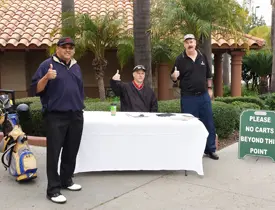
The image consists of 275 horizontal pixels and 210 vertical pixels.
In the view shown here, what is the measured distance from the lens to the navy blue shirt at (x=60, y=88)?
13.7 ft

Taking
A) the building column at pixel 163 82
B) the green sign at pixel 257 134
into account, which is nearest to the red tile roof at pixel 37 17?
the building column at pixel 163 82

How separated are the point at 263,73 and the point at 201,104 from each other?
11703mm

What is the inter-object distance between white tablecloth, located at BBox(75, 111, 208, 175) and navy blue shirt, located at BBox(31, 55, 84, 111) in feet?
2.61

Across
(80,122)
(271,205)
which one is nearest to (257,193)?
(271,205)

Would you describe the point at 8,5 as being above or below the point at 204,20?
above

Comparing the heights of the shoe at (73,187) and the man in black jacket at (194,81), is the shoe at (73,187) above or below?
below

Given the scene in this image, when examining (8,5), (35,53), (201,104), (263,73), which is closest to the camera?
(201,104)

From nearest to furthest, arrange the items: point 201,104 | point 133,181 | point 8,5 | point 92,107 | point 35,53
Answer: point 133,181, point 201,104, point 92,107, point 35,53, point 8,5

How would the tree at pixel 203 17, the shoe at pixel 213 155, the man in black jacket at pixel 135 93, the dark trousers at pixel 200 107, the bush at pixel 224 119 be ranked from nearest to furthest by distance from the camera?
1. the man in black jacket at pixel 135 93
2. the dark trousers at pixel 200 107
3. the shoe at pixel 213 155
4. the bush at pixel 224 119
5. the tree at pixel 203 17

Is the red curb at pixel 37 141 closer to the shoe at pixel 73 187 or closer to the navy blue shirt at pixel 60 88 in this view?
the shoe at pixel 73 187

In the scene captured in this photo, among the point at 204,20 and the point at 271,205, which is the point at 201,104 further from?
the point at 204,20

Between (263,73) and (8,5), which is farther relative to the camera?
(263,73)

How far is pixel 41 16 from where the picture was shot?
1301 centimetres

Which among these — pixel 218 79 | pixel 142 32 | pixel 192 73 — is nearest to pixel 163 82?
pixel 218 79
